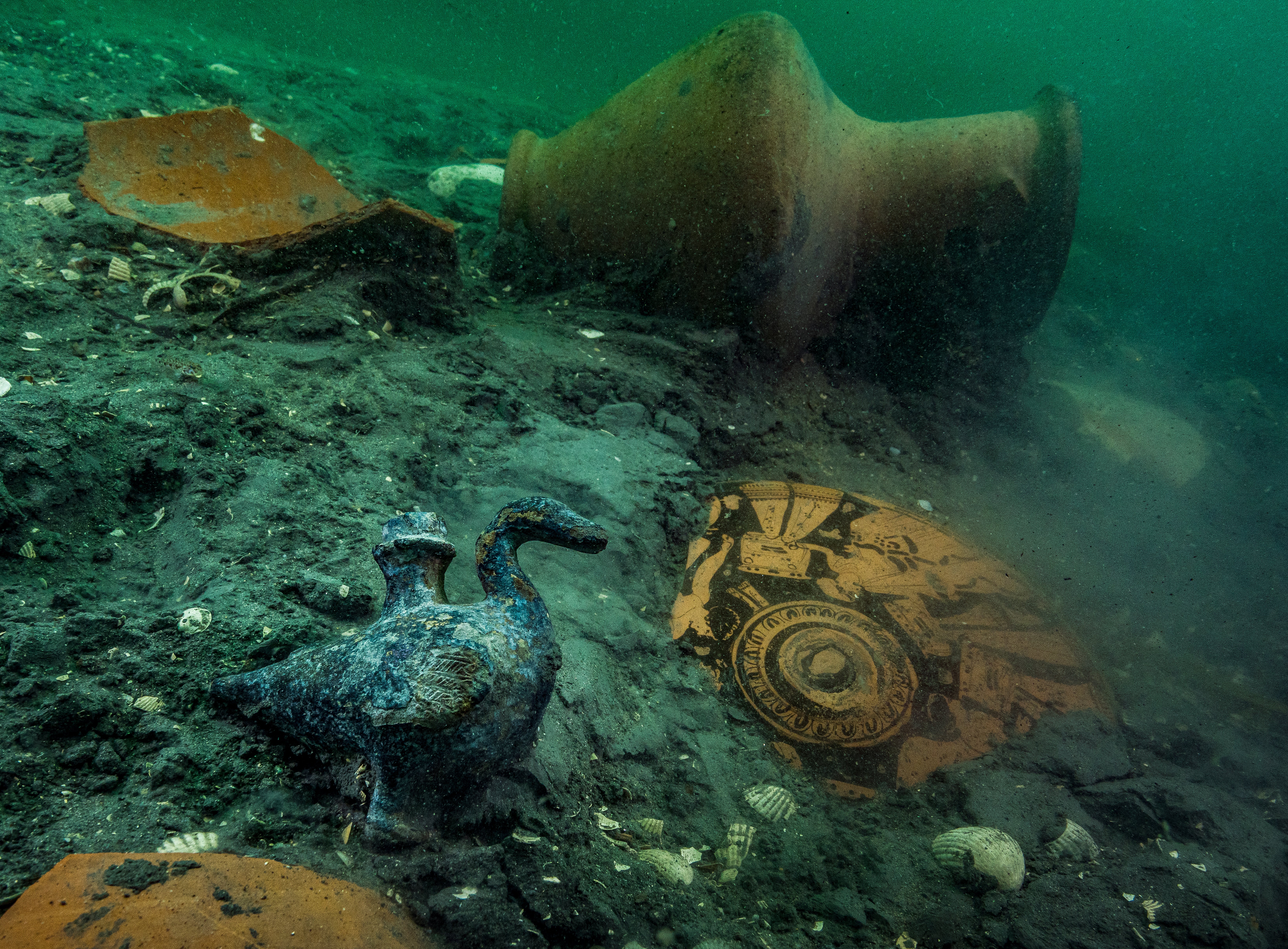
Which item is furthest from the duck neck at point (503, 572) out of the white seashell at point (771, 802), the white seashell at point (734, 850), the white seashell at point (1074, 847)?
the white seashell at point (1074, 847)

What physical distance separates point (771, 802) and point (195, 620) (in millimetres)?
1430

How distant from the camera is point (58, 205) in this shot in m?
2.59

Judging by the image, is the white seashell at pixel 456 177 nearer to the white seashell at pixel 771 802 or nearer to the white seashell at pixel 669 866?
the white seashell at pixel 771 802

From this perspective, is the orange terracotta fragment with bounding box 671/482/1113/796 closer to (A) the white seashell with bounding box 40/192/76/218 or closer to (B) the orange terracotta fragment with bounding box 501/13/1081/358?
(B) the orange terracotta fragment with bounding box 501/13/1081/358

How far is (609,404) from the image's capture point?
291cm

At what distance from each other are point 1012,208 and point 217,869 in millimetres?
4044

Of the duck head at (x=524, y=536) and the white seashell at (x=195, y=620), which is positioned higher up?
the duck head at (x=524, y=536)

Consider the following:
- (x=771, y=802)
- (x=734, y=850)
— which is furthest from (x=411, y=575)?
(x=771, y=802)

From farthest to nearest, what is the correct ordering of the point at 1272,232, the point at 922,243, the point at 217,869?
the point at 1272,232
the point at 922,243
the point at 217,869

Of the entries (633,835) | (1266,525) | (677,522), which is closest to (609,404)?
(677,522)

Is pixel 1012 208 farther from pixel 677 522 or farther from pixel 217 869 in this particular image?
pixel 217 869

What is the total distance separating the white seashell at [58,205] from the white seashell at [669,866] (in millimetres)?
3262

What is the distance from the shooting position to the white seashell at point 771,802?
5.27ft

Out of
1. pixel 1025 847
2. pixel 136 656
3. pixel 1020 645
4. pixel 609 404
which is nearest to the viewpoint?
pixel 136 656
